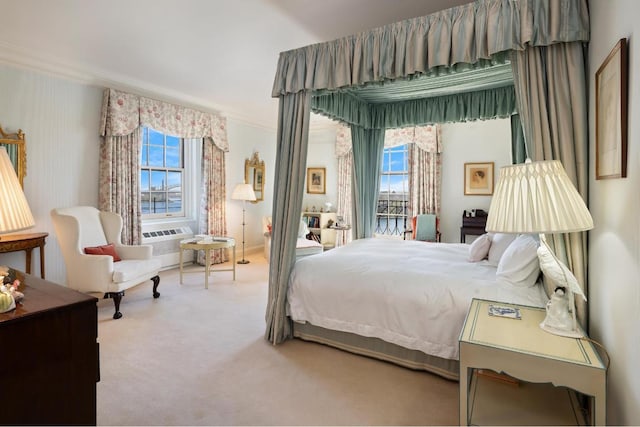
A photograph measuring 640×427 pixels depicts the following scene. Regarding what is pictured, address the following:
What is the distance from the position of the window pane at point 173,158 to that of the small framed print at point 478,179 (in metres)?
5.18

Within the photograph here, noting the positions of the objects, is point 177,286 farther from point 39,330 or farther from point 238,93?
point 39,330

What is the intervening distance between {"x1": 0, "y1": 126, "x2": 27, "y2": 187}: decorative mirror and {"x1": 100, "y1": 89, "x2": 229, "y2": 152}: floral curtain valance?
0.91m

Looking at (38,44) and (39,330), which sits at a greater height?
(38,44)

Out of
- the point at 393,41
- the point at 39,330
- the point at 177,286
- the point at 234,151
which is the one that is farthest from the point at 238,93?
the point at 39,330

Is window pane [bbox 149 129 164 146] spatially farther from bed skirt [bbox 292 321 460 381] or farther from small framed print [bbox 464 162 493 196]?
small framed print [bbox 464 162 493 196]

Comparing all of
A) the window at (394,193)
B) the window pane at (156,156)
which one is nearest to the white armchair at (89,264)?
the window pane at (156,156)

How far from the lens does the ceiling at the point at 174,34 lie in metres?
3.01

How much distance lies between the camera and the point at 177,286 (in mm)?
4988

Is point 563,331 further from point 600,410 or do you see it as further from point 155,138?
point 155,138

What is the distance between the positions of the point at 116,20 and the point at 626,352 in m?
4.35

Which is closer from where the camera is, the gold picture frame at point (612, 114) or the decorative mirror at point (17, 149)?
the gold picture frame at point (612, 114)

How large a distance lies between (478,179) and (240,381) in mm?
5269

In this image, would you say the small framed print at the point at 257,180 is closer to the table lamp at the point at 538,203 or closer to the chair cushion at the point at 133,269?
the chair cushion at the point at 133,269

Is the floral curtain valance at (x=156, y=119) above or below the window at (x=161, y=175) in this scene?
above
